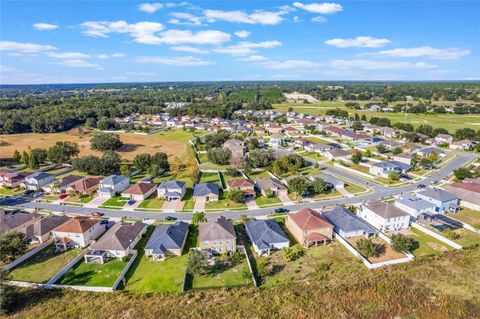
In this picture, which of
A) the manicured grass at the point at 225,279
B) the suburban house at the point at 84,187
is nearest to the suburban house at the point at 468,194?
the manicured grass at the point at 225,279

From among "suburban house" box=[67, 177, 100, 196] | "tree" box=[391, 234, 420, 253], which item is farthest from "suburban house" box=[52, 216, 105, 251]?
"tree" box=[391, 234, 420, 253]

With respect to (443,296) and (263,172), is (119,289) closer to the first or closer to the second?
(443,296)

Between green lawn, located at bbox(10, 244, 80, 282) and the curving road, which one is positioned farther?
the curving road

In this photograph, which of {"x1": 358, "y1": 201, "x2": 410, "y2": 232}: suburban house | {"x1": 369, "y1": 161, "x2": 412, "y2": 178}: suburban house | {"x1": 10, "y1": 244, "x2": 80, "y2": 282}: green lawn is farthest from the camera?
{"x1": 369, "y1": 161, "x2": 412, "y2": 178}: suburban house

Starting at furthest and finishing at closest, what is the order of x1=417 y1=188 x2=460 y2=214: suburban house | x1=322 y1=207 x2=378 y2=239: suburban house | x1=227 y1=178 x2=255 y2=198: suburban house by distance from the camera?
x1=227 y1=178 x2=255 y2=198: suburban house < x1=417 y1=188 x2=460 y2=214: suburban house < x1=322 y1=207 x2=378 y2=239: suburban house

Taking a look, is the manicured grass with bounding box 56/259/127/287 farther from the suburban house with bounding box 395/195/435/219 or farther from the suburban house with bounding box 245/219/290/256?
the suburban house with bounding box 395/195/435/219

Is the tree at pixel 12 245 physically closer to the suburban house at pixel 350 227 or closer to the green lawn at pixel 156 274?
the green lawn at pixel 156 274

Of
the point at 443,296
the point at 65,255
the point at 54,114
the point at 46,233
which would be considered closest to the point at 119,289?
the point at 65,255

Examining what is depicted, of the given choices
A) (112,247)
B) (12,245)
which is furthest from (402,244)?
(12,245)

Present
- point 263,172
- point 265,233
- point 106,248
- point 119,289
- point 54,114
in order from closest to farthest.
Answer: point 119,289 → point 106,248 → point 265,233 → point 263,172 → point 54,114
